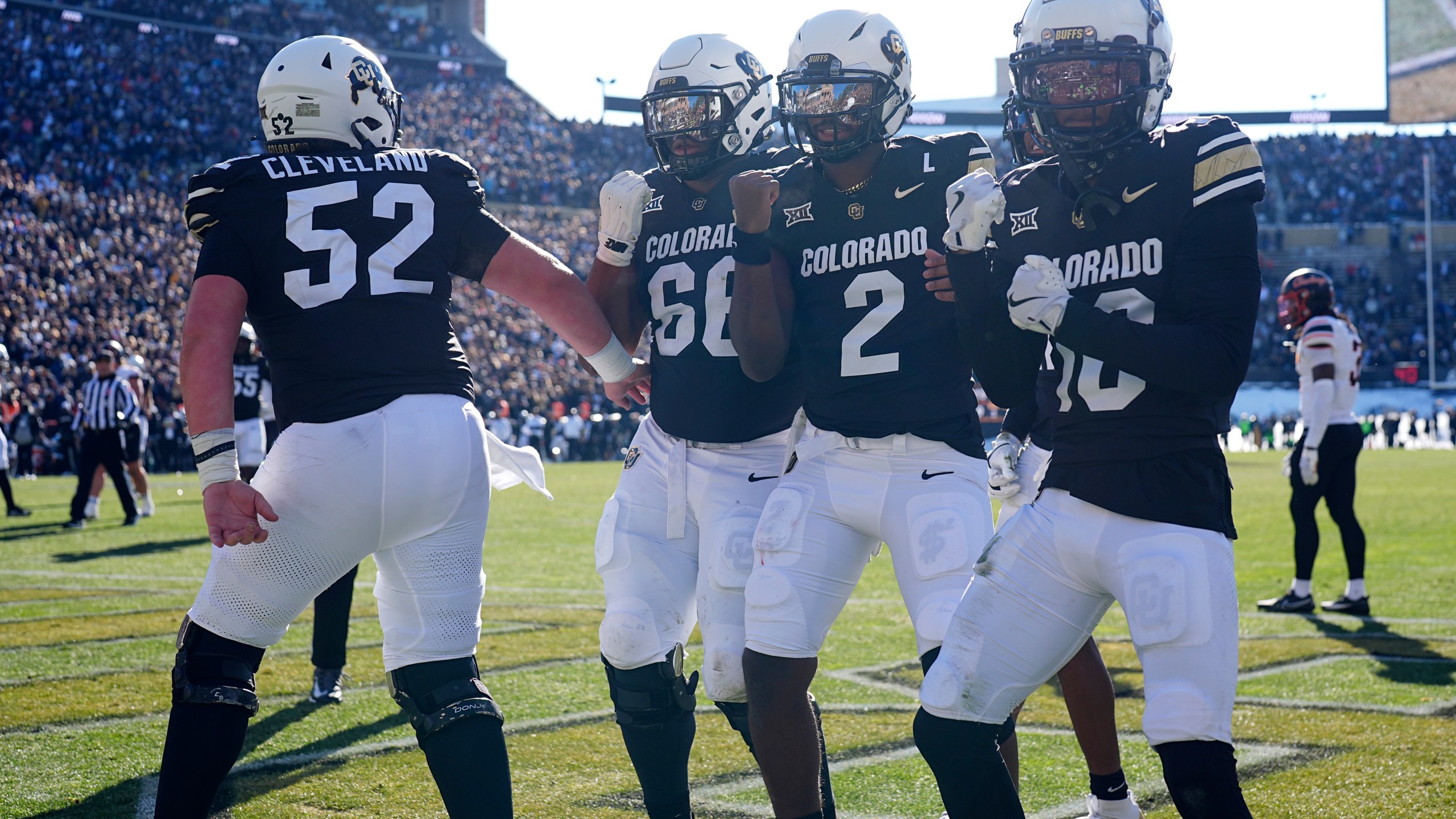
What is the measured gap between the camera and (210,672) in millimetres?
3016

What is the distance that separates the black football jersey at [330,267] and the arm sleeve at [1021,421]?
67.5 inches

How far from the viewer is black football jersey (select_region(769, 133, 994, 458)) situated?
3.46 meters

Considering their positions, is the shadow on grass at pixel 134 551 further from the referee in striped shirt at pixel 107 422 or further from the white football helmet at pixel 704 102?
the white football helmet at pixel 704 102

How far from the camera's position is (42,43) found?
34.3 meters

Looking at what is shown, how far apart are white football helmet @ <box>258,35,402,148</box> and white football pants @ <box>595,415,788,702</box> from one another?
1.29m

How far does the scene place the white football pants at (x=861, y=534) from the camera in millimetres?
3295

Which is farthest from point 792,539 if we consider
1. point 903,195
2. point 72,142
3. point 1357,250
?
point 1357,250

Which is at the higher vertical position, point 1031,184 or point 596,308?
point 1031,184

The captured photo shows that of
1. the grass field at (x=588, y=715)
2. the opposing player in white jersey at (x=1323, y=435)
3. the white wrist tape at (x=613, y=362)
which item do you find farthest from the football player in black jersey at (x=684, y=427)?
the opposing player in white jersey at (x=1323, y=435)

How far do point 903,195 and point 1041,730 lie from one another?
2402 millimetres

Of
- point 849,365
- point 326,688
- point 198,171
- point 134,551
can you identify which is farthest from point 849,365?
point 198,171

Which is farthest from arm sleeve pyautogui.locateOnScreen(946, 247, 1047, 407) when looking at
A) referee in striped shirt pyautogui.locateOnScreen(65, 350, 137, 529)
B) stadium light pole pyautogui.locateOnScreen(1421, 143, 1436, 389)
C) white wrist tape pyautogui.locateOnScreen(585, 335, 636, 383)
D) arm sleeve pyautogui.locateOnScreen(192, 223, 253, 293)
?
stadium light pole pyautogui.locateOnScreen(1421, 143, 1436, 389)

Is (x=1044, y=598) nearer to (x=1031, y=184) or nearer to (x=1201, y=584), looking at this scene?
(x=1201, y=584)

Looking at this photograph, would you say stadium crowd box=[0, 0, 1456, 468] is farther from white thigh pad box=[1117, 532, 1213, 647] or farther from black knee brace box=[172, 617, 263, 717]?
white thigh pad box=[1117, 532, 1213, 647]
